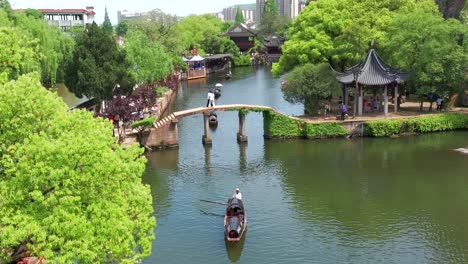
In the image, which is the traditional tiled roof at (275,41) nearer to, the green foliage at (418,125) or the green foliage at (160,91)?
the green foliage at (160,91)

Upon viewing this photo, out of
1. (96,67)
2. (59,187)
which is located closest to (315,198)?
(59,187)

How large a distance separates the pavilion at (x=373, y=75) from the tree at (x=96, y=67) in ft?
67.4

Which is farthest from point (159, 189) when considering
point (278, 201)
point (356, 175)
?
point (356, 175)

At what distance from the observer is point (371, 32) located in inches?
2093

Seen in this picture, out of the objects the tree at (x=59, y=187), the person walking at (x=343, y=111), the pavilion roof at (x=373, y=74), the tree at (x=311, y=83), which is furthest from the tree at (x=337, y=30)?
the tree at (x=59, y=187)

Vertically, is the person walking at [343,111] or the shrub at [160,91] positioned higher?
the shrub at [160,91]

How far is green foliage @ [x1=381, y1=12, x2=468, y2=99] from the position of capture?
49.0 metres

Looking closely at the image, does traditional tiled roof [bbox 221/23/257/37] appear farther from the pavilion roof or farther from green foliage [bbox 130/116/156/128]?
green foliage [bbox 130/116/156/128]

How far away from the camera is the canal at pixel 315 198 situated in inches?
1045

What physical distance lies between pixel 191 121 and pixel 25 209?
42.3 meters

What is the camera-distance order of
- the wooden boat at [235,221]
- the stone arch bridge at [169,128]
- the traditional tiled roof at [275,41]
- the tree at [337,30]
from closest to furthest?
the wooden boat at [235,221], the stone arch bridge at [169,128], the tree at [337,30], the traditional tiled roof at [275,41]

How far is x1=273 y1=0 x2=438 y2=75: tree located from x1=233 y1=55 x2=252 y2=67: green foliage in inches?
2675

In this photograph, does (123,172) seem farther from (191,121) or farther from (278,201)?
(191,121)

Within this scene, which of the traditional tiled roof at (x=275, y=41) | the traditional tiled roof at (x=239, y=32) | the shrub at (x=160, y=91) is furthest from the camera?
the traditional tiled roof at (x=239, y=32)
